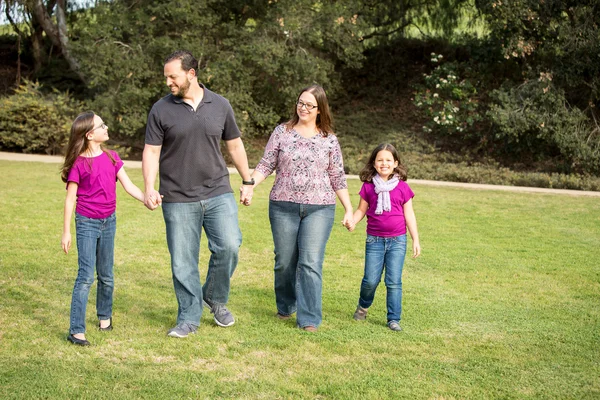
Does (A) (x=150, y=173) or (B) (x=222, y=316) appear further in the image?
(B) (x=222, y=316)

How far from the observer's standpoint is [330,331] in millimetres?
5770

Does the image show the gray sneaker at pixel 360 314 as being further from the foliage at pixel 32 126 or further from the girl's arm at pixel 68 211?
the foliage at pixel 32 126

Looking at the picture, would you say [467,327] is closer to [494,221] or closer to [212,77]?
[494,221]

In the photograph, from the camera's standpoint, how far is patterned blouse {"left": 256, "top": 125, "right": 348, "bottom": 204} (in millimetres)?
5750

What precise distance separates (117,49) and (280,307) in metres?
16.4

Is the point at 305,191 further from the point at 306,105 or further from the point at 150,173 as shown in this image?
the point at 150,173

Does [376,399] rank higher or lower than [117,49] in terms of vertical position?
lower

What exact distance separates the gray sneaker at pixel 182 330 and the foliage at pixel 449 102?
16.3 meters

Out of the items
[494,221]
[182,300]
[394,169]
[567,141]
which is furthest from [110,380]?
[567,141]

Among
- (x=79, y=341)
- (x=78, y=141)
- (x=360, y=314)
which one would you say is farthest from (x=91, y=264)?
(x=360, y=314)

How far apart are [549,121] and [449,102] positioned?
3321 millimetres

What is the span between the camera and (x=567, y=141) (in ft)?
61.5

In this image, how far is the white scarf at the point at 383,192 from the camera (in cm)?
596

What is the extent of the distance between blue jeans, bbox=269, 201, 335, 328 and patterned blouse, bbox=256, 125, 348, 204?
0.07 metres
